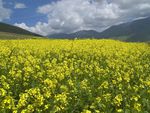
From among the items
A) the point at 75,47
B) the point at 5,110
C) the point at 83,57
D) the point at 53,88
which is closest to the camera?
the point at 5,110

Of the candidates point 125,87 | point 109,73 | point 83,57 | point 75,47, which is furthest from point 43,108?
point 75,47

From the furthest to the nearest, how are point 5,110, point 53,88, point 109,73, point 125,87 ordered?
point 109,73
point 125,87
point 53,88
point 5,110

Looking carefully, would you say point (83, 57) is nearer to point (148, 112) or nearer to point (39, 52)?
point (39, 52)

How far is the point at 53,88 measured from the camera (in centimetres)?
1332

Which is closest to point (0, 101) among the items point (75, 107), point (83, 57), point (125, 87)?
point (75, 107)

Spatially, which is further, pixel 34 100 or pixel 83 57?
pixel 83 57

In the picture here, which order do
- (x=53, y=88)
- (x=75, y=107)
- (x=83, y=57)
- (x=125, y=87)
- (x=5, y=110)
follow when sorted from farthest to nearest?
1. (x=83, y=57)
2. (x=125, y=87)
3. (x=53, y=88)
4. (x=75, y=107)
5. (x=5, y=110)

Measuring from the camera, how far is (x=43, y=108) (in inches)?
460

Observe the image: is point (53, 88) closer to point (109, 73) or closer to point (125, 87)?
point (125, 87)

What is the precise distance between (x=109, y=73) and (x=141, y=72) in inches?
64.5

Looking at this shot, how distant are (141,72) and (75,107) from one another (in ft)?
20.2

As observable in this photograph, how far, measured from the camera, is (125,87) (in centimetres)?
1471

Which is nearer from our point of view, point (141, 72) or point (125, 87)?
point (125, 87)

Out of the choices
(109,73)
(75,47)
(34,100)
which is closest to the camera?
(34,100)
